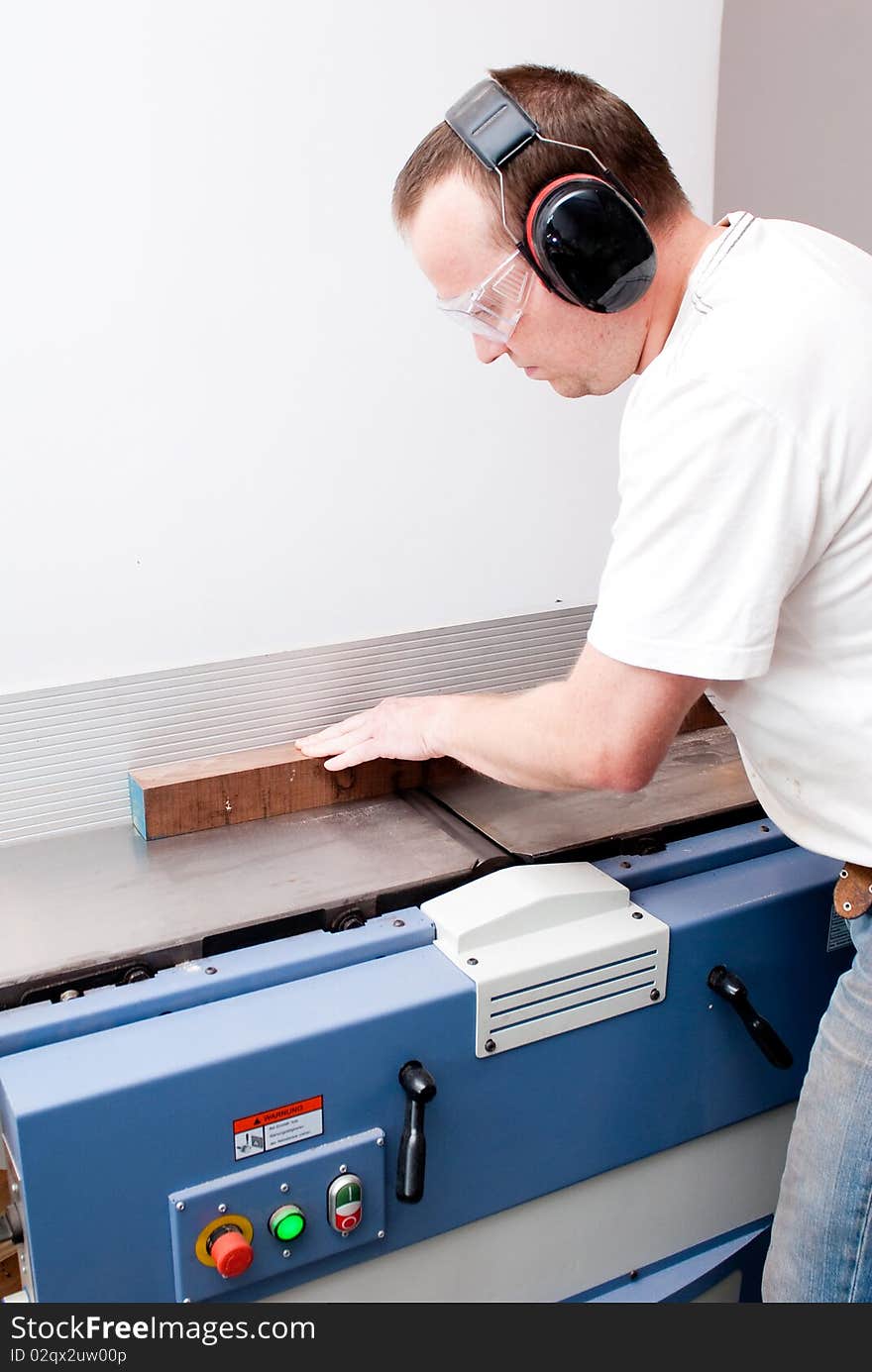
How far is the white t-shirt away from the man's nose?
18 centimetres

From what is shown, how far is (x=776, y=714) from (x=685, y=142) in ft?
3.43

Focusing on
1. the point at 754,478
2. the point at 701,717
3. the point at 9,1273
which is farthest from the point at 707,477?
the point at 9,1273

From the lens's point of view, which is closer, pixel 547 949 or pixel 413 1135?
pixel 413 1135

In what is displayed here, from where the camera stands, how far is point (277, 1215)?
3.79ft

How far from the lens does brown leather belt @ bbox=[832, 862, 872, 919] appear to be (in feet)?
3.97

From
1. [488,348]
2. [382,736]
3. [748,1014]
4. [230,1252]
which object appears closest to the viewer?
[230,1252]

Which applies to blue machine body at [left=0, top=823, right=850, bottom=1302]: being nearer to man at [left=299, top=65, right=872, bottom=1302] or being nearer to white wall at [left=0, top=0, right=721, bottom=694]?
man at [left=299, top=65, right=872, bottom=1302]

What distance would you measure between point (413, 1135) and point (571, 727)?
417 millimetres

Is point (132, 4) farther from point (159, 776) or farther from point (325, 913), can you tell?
point (325, 913)

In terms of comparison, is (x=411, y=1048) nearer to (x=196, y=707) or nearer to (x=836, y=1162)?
(x=836, y=1162)

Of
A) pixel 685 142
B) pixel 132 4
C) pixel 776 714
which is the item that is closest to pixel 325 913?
pixel 776 714

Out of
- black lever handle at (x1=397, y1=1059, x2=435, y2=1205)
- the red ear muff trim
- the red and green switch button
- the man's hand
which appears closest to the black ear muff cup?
the red ear muff trim

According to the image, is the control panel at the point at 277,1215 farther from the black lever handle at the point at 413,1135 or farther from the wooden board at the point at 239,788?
the wooden board at the point at 239,788

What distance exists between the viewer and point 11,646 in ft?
4.64
